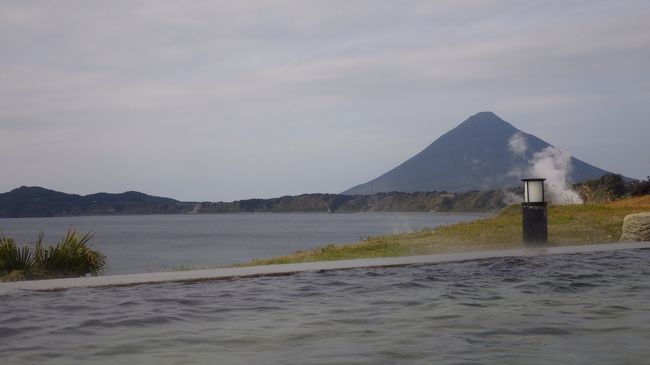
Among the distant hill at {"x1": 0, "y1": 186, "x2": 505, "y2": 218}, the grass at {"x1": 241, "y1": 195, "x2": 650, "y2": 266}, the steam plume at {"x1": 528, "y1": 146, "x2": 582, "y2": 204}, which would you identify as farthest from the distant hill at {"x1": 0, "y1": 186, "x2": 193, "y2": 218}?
the grass at {"x1": 241, "y1": 195, "x2": 650, "y2": 266}

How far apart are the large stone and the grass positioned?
24.8 inches

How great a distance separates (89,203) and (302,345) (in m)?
144

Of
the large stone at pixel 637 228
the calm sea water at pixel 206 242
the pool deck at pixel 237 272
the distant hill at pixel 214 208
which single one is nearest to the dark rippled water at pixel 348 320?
the pool deck at pixel 237 272

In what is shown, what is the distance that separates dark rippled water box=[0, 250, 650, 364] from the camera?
18.9ft

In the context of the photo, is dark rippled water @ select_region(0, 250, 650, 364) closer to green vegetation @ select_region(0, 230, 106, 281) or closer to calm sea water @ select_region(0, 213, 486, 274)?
green vegetation @ select_region(0, 230, 106, 281)

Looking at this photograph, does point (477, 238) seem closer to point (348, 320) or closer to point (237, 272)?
point (237, 272)

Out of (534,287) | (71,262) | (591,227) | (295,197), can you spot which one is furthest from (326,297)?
(295,197)

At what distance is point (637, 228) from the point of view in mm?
14789

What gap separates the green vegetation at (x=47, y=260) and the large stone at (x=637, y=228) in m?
10.4

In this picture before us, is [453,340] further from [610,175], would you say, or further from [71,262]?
[610,175]

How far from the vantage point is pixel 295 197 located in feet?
563

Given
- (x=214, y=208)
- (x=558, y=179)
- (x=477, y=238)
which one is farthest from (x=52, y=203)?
(x=477, y=238)

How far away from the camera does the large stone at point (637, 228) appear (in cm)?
1466

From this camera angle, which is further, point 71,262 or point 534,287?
point 71,262
